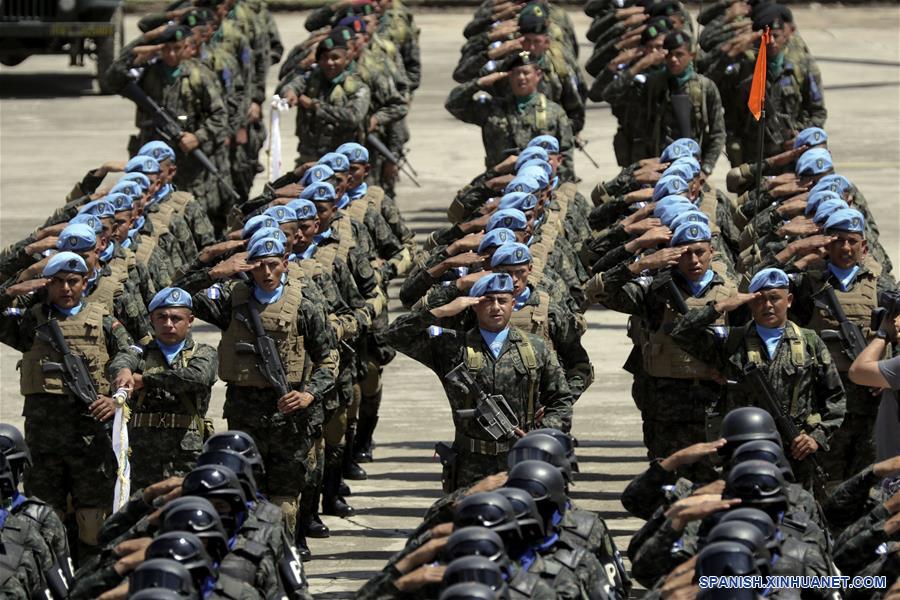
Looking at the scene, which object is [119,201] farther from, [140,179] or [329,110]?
[329,110]

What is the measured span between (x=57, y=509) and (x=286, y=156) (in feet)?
44.7

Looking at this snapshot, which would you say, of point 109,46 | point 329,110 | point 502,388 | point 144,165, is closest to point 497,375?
point 502,388

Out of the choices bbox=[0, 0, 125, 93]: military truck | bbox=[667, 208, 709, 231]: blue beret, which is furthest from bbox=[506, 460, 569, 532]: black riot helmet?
bbox=[0, 0, 125, 93]: military truck

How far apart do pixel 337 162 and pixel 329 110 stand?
3.54m

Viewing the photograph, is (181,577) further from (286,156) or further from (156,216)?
(286,156)

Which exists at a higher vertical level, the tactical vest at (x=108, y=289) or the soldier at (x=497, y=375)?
the soldier at (x=497, y=375)

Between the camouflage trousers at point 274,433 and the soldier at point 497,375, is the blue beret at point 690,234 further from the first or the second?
the camouflage trousers at point 274,433

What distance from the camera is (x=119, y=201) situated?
653 inches

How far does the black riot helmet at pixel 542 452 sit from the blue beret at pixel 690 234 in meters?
3.05

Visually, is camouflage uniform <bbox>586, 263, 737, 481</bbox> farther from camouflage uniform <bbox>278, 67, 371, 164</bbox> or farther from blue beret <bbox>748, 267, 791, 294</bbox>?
camouflage uniform <bbox>278, 67, 371, 164</bbox>

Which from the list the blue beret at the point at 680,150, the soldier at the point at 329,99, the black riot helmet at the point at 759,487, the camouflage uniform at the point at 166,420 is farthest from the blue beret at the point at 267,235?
the soldier at the point at 329,99

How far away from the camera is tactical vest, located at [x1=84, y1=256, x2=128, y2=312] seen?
48.4 feet

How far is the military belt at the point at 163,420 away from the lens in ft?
45.3

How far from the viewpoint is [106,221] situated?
16.1 meters
